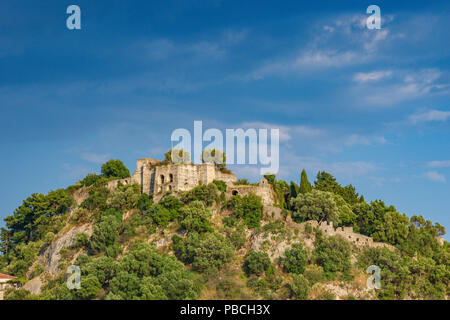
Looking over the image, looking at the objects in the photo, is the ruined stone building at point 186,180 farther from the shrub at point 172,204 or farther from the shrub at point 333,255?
the shrub at point 333,255

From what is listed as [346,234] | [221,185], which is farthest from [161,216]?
[346,234]

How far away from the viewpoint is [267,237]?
52.4 meters

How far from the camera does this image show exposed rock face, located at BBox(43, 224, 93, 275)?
5950 cm

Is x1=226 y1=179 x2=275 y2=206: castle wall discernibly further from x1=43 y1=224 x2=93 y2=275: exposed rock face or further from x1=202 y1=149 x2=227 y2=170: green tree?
x1=43 y1=224 x2=93 y2=275: exposed rock face

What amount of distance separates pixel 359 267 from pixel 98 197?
115 ft

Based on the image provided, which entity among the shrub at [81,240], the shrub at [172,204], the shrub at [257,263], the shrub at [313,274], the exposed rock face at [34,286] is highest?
the shrub at [172,204]

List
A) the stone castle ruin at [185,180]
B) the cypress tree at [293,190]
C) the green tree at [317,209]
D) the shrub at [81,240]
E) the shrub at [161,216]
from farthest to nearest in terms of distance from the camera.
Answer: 1. the cypress tree at [293,190]
2. the stone castle ruin at [185,180]
3. the shrub at [81,240]
4. the shrub at [161,216]
5. the green tree at [317,209]

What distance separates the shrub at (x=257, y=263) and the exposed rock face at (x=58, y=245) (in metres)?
21.9

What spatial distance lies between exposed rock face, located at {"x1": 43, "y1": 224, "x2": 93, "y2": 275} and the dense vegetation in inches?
37.3

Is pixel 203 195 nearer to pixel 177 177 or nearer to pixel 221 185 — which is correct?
pixel 221 185

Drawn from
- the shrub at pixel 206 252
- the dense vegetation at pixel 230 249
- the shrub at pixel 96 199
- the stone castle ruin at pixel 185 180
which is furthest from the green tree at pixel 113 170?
the shrub at pixel 206 252

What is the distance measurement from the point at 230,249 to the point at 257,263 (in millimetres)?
3342

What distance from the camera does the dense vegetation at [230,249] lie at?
46844mm
